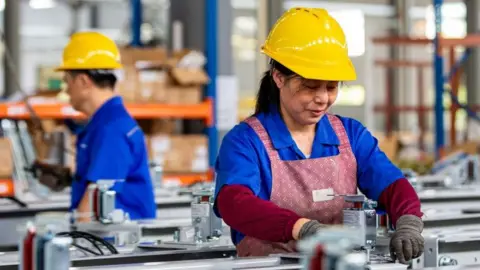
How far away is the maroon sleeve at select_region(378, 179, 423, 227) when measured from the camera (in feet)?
10.7

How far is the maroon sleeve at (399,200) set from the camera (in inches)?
128

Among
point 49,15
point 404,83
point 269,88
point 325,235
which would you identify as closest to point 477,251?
point 269,88

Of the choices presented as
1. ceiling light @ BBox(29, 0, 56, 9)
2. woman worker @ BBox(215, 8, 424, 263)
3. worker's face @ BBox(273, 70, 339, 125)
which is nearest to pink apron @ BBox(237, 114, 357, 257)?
woman worker @ BBox(215, 8, 424, 263)

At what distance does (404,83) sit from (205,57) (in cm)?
1071

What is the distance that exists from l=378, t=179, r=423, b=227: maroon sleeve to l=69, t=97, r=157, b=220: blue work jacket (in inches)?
67.2

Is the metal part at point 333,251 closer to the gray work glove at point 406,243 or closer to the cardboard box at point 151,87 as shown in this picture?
the gray work glove at point 406,243

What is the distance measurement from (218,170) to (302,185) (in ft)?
0.92

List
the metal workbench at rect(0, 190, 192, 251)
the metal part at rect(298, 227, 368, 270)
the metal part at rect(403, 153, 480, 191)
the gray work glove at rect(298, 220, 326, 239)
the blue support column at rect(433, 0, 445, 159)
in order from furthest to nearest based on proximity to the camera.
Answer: the blue support column at rect(433, 0, 445, 159)
the metal part at rect(403, 153, 480, 191)
the metal workbench at rect(0, 190, 192, 251)
the gray work glove at rect(298, 220, 326, 239)
the metal part at rect(298, 227, 368, 270)

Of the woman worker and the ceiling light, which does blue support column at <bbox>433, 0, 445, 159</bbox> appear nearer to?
the woman worker

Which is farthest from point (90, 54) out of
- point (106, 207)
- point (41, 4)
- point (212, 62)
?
point (41, 4)

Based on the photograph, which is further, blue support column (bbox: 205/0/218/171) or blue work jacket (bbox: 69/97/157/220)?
blue support column (bbox: 205/0/218/171)

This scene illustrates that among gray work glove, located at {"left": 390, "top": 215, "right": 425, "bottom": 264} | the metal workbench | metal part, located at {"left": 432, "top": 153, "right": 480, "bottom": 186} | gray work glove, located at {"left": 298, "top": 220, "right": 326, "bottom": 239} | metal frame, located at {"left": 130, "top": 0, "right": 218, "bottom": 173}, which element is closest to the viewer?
gray work glove, located at {"left": 298, "top": 220, "right": 326, "bottom": 239}

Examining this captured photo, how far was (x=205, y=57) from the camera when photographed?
357 inches

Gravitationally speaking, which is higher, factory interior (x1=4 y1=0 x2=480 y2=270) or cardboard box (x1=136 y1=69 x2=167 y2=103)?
cardboard box (x1=136 y1=69 x2=167 y2=103)
